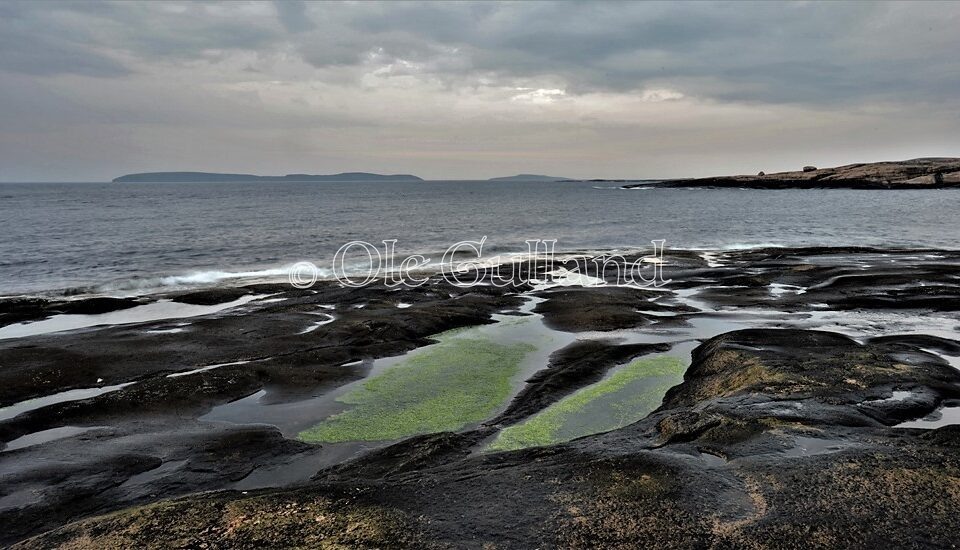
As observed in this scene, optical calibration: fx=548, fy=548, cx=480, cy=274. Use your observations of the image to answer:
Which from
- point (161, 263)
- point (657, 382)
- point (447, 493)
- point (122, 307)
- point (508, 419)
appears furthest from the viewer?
point (161, 263)

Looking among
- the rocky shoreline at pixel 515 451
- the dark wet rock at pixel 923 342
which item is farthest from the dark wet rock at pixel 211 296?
the dark wet rock at pixel 923 342

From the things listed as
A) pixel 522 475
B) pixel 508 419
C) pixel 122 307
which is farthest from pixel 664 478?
pixel 122 307

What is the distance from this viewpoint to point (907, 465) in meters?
7.16

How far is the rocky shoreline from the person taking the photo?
606 centimetres

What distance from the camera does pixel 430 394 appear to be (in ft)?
46.3

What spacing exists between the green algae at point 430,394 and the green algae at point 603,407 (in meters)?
1.51

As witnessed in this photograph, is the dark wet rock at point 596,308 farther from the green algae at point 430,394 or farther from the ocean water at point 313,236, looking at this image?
the ocean water at point 313,236

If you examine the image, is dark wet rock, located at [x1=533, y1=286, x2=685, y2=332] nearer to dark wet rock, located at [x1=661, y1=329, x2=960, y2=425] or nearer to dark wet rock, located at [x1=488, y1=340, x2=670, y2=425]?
dark wet rock, located at [x1=488, y1=340, x2=670, y2=425]

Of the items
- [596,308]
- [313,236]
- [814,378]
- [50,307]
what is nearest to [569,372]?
[814,378]

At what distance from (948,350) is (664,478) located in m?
13.2

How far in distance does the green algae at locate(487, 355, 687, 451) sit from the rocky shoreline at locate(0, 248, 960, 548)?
198 mm

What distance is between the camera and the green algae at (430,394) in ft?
39.1

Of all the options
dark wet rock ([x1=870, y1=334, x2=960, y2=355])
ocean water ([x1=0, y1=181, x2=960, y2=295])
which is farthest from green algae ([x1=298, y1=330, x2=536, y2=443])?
ocean water ([x1=0, y1=181, x2=960, y2=295])

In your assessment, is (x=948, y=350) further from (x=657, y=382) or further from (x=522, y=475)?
(x=522, y=475)
